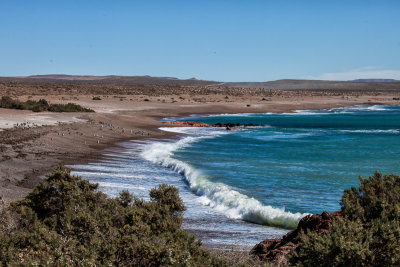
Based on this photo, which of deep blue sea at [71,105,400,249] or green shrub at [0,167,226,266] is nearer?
green shrub at [0,167,226,266]

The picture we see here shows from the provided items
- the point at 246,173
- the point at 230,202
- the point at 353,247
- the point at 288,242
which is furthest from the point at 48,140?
the point at 353,247

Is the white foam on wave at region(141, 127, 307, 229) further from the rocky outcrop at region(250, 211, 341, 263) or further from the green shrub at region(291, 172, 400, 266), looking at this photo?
the green shrub at region(291, 172, 400, 266)

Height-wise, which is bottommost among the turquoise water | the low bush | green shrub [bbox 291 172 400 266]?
the turquoise water

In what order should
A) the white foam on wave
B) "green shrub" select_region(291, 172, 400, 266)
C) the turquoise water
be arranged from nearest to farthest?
"green shrub" select_region(291, 172, 400, 266) < the white foam on wave < the turquoise water

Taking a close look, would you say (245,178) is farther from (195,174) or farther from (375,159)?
(375,159)

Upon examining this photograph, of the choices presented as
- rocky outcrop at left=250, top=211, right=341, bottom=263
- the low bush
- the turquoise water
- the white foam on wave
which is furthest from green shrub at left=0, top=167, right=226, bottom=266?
the low bush

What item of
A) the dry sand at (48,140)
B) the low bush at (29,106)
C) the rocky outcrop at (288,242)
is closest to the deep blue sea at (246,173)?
the rocky outcrop at (288,242)

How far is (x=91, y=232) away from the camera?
7406mm

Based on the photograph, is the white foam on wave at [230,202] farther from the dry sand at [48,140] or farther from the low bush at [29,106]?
the low bush at [29,106]

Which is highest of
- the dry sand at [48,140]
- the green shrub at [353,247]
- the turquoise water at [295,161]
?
the green shrub at [353,247]

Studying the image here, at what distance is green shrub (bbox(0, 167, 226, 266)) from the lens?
6.28 metres

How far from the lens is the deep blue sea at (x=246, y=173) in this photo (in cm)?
1294

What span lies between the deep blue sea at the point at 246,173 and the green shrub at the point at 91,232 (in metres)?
2.71

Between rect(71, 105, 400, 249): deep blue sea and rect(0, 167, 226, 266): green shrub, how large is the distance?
2.71 meters
